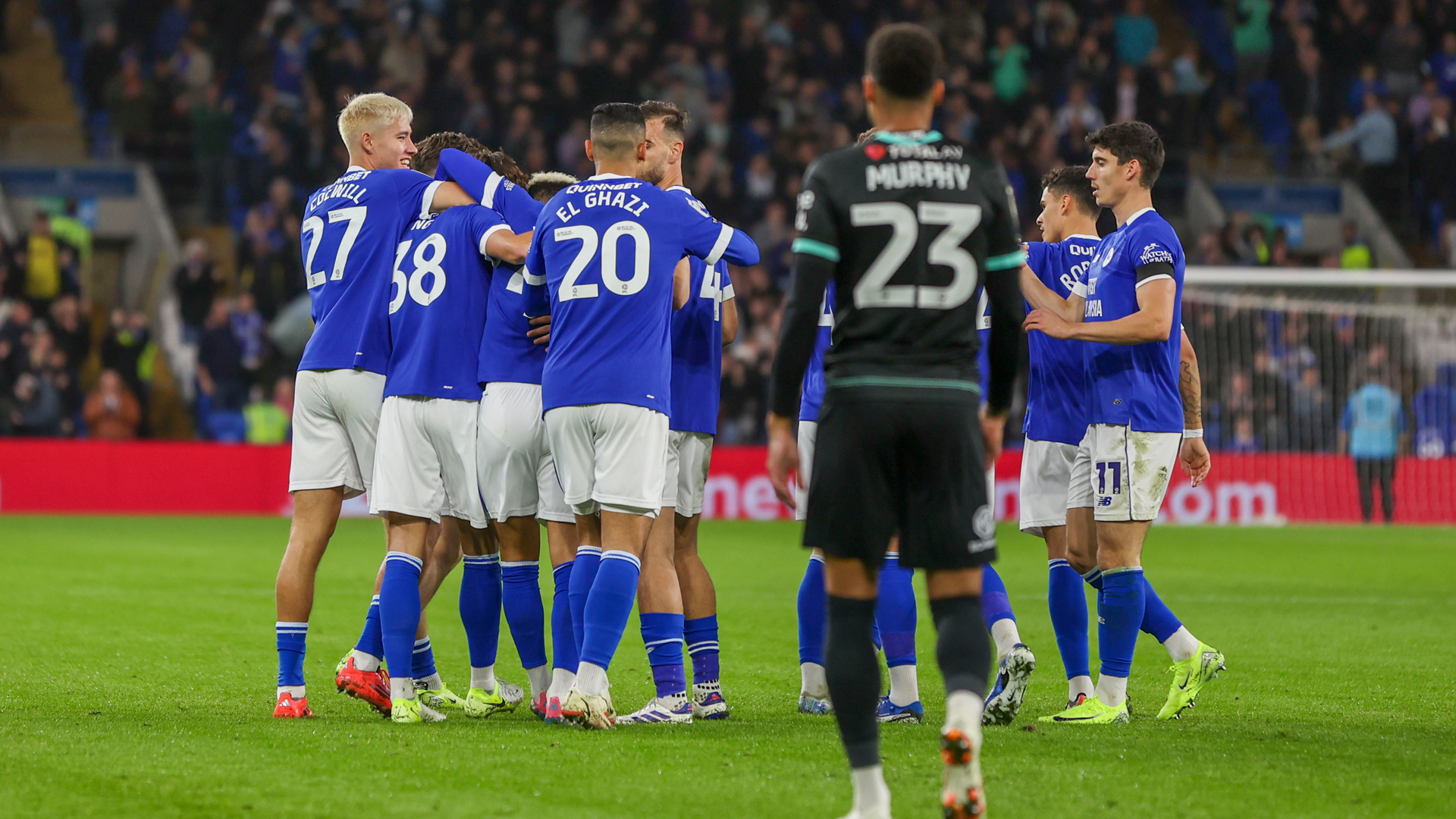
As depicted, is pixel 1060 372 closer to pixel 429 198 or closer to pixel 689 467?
pixel 689 467

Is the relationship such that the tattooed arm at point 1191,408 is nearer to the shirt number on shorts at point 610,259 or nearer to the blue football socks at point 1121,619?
the blue football socks at point 1121,619

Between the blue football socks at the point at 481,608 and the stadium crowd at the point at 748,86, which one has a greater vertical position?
the stadium crowd at the point at 748,86

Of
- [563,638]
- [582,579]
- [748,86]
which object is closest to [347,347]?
[582,579]

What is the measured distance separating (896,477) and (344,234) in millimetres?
2980

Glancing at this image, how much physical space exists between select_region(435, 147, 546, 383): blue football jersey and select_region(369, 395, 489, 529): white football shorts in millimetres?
203

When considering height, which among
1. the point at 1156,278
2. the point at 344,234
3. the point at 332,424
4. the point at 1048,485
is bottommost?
the point at 1048,485

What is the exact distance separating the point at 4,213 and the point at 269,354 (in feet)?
16.7

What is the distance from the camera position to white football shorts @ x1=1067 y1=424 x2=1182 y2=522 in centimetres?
607

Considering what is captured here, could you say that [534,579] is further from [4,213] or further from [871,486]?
[4,213]

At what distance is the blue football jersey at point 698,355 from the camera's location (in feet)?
20.5

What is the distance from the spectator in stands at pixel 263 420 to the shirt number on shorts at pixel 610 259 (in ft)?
47.3

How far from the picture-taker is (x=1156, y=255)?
5992mm

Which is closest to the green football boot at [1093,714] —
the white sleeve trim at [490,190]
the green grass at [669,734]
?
the green grass at [669,734]

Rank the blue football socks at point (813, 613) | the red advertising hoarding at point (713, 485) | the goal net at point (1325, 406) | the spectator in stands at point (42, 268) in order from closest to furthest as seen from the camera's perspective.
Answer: the blue football socks at point (813, 613) → the red advertising hoarding at point (713, 485) → the goal net at point (1325, 406) → the spectator in stands at point (42, 268)
